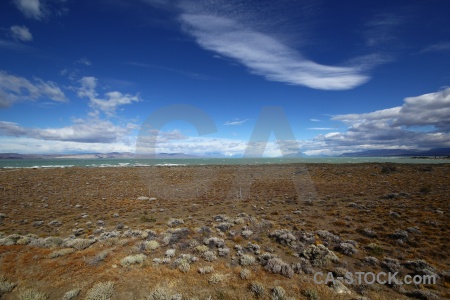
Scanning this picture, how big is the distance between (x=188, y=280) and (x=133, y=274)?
2790mm

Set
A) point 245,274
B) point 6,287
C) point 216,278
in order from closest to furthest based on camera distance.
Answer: point 6,287 < point 216,278 < point 245,274

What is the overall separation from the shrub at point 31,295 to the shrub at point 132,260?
322cm

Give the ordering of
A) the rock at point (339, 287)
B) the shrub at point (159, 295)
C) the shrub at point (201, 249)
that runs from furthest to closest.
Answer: the shrub at point (201, 249)
the rock at point (339, 287)
the shrub at point (159, 295)

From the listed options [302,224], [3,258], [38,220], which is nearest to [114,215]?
[38,220]

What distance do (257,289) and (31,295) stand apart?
9.22 m

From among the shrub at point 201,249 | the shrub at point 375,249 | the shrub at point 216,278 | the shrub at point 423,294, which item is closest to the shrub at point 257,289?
the shrub at point 216,278

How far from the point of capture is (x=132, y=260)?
437 inches

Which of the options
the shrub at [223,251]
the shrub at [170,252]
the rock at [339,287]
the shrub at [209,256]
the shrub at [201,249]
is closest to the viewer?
the rock at [339,287]

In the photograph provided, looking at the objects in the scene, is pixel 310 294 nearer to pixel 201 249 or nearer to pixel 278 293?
pixel 278 293

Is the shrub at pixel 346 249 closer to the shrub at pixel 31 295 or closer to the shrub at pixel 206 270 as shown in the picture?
the shrub at pixel 206 270

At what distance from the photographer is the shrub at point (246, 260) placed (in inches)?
→ 440

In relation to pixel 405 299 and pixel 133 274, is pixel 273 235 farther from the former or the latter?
pixel 133 274

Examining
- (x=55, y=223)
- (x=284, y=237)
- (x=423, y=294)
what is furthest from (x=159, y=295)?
(x=55, y=223)

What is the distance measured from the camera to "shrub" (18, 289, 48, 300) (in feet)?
26.4
